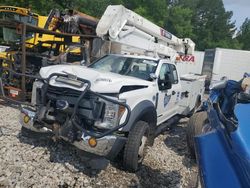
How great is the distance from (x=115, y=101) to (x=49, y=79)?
1.15m

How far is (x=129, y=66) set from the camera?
6371 millimetres

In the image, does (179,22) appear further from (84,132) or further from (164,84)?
(84,132)

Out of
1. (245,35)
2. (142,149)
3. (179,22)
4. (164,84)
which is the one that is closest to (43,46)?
(164,84)

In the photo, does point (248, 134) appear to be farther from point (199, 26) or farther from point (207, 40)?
point (199, 26)

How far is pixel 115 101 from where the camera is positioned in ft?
14.2

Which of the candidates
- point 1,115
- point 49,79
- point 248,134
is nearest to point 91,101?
point 49,79

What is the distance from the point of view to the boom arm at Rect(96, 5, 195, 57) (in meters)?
7.73

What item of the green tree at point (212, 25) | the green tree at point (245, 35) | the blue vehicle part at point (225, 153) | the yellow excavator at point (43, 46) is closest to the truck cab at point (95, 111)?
the blue vehicle part at point (225, 153)

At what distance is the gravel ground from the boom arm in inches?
116

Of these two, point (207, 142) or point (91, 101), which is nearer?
point (207, 142)

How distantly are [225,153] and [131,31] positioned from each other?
5873 millimetres

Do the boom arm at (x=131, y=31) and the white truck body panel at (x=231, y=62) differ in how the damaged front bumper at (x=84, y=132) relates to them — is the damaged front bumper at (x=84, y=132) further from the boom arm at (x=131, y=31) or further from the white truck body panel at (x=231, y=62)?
the white truck body panel at (x=231, y=62)

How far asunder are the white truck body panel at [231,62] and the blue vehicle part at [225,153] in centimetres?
1800

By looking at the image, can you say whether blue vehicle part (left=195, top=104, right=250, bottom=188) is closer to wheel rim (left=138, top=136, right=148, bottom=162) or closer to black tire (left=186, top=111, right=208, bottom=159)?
wheel rim (left=138, top=136, right=148, bottom=162)
